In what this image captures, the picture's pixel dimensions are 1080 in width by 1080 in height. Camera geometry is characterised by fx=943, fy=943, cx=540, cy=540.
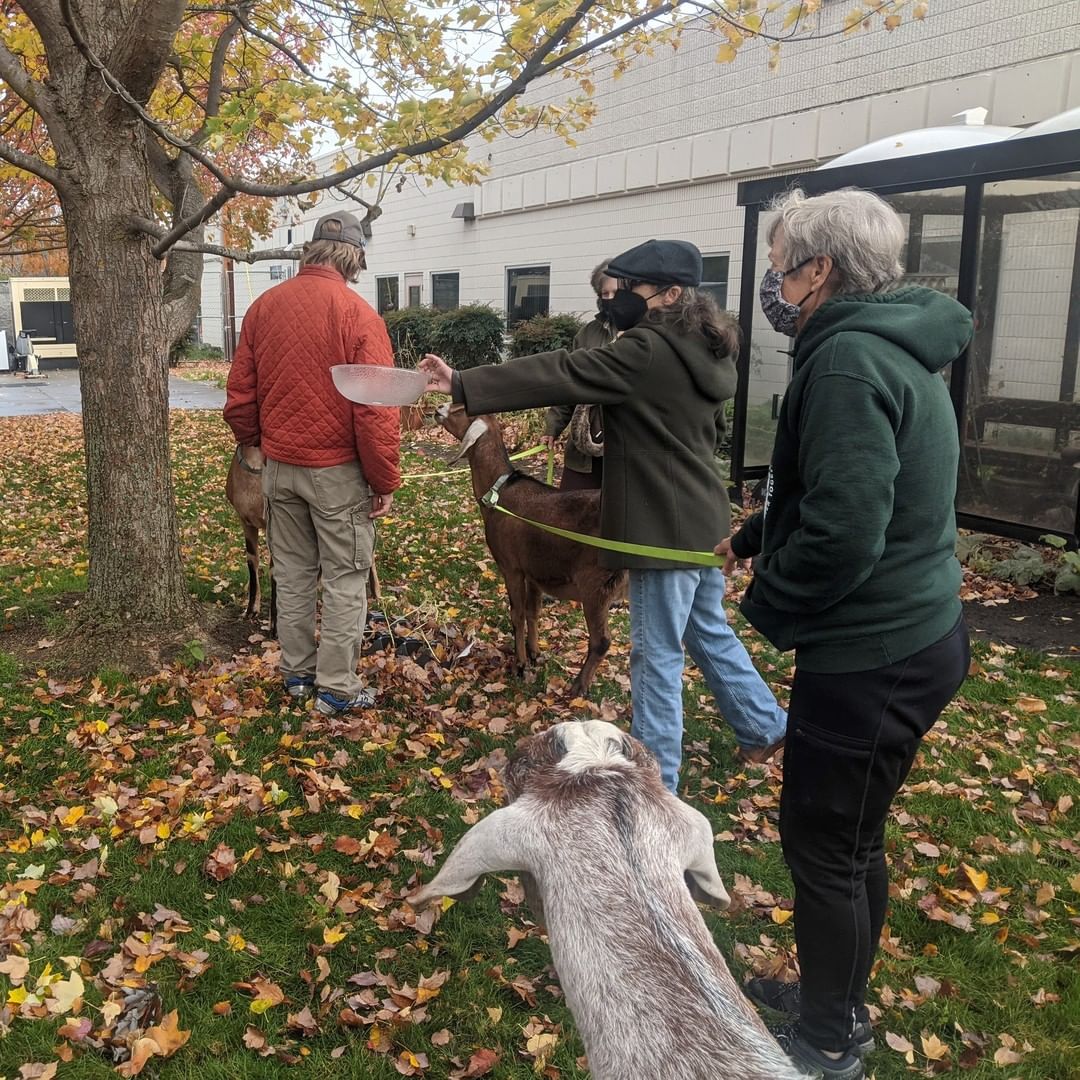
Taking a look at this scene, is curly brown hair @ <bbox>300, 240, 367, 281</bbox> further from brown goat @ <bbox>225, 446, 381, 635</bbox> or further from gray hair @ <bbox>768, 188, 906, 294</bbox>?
gray hair @ <bbox>768, 188, 906, 294</bbox>

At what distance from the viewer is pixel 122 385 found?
17.8 ft

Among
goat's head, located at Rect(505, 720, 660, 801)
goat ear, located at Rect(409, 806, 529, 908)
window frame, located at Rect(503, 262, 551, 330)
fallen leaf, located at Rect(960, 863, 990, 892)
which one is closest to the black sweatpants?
goat's head, located at Rect(505, 720, 660, 801)

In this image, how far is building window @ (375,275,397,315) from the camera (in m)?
24.5

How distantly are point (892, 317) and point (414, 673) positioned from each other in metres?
3.88

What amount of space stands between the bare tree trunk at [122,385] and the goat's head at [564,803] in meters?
4.09

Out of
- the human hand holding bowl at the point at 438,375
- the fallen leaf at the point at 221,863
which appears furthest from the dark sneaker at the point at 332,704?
the human hand holding bowl at the point at 438,375

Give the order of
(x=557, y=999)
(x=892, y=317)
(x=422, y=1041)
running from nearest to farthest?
(x=892, y=317) < (x=422, y=1041) < (x=557, y=999)

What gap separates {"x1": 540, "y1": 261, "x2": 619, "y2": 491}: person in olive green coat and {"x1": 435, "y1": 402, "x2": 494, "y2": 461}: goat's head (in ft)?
1.68

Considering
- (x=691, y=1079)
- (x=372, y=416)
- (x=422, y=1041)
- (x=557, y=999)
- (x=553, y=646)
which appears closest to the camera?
(x=691, y=1079)

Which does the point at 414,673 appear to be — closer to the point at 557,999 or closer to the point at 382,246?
the point at 557,999

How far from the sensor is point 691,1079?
173 cm

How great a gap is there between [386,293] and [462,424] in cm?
2013

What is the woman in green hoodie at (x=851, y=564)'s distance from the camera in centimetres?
229

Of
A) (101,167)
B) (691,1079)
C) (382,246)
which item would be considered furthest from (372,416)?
(382,246)
